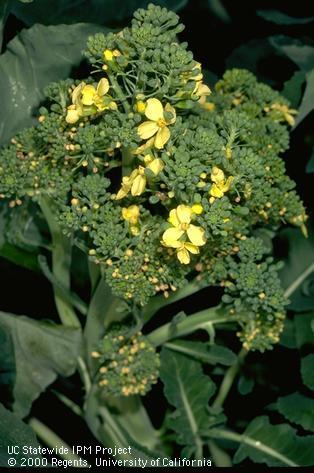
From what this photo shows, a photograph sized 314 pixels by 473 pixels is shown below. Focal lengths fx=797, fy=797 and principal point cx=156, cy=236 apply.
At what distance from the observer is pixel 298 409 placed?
1.46 metres

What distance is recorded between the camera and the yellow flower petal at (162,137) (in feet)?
3.43

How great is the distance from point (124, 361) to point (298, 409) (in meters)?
0.36

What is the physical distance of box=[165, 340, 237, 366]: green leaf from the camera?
139cm

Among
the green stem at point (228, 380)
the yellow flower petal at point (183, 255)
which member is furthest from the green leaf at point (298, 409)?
the yellow flower petal at point (183, 255)

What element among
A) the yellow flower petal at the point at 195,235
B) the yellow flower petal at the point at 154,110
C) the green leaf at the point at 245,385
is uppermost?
the yellow flower petal at the point at 154,110

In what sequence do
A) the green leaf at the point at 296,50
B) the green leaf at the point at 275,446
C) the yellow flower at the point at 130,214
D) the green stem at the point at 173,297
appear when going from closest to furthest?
the yellow flower at the point at 130,214 < the green stem at the point at 173,297 < the green leaf at the point at 275,446 < the green leaf at the point at 296,50

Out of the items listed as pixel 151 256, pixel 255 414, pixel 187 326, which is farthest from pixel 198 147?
pixel 255 414

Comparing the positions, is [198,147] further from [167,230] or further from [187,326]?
[187,326]

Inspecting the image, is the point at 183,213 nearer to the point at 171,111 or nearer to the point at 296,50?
the point at 171,111

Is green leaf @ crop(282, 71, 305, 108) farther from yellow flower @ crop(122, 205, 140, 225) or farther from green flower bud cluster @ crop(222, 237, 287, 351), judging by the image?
yellow flower @ crop(122, 205, 140, 225)

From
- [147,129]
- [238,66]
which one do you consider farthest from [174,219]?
[238,66]

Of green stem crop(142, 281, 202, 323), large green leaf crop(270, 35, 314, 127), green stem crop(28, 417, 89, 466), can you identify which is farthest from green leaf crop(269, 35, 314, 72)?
green stem crop(28, 417, 89, 466)

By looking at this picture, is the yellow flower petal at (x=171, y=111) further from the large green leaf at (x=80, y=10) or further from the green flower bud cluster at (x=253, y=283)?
the large green leaf at (x=80, y=10)

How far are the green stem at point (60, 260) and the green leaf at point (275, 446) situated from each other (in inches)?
15.0
